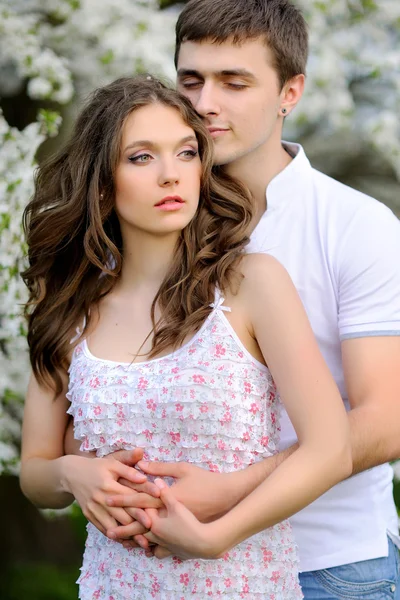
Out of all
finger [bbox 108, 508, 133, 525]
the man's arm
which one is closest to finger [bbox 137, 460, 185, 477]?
finger [bbox 108, 508, 133, 525]

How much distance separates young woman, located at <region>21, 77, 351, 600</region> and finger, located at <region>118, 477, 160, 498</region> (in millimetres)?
16

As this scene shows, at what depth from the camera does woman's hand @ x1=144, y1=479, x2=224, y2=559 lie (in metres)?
2.15

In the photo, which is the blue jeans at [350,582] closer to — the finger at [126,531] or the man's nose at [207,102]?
the finger at [126,531]

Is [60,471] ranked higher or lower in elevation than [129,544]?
higher

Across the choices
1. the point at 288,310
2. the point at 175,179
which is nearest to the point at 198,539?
the point at 288,310

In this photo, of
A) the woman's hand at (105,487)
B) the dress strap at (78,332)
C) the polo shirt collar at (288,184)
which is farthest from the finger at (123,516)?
the polo shirt collar at (288,184)

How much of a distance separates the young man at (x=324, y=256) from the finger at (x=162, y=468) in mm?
458

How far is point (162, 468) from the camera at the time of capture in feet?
7.50

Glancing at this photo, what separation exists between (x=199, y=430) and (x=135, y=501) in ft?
0.70

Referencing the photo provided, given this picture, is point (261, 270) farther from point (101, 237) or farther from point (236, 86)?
point (236, 86)

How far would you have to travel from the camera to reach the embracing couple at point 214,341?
2270mm

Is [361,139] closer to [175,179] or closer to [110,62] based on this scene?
[110,62]

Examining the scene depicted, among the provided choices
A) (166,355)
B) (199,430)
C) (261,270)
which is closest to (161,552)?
(199,430)

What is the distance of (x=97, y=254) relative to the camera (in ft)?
8.95
